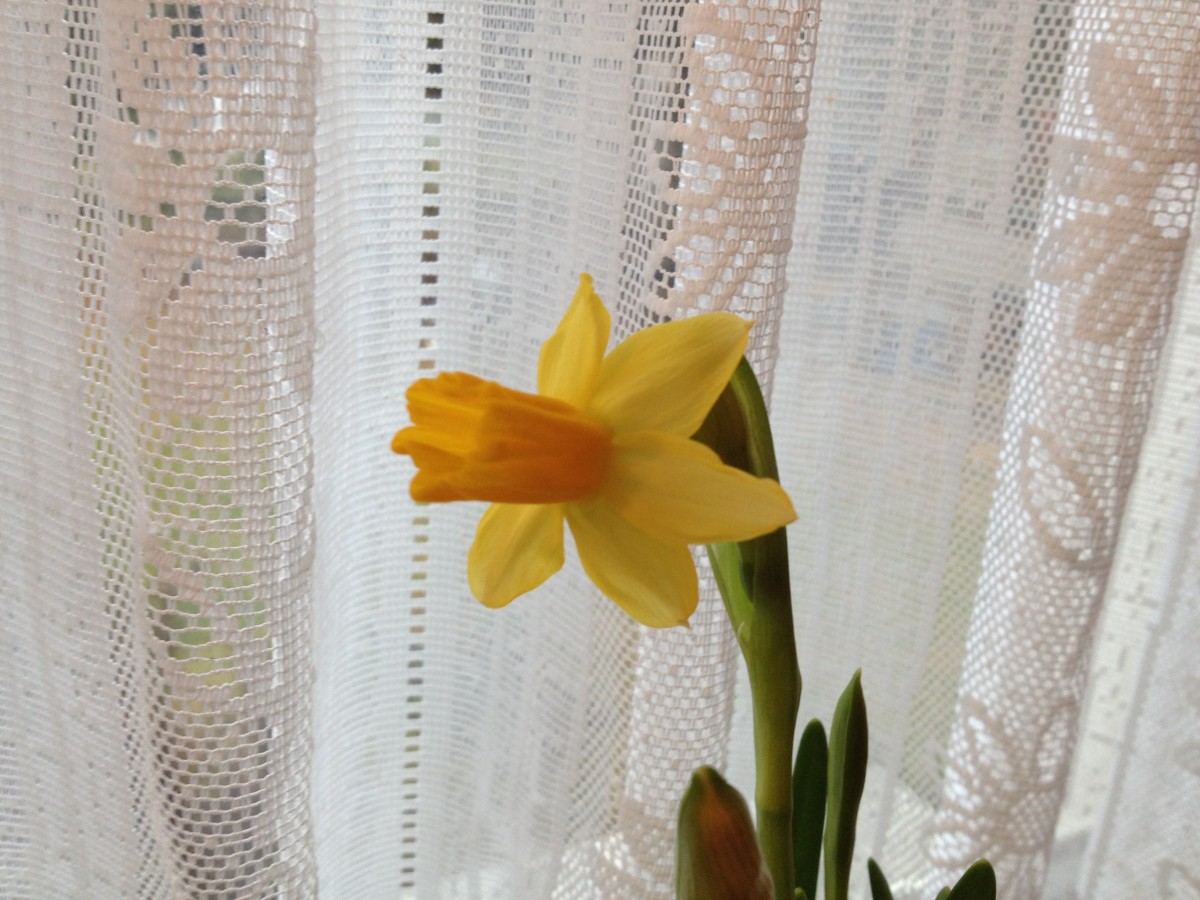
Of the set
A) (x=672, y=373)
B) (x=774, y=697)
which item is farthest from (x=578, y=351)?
(x=774, y=697)

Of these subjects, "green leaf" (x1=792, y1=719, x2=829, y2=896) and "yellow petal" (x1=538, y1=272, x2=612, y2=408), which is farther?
"green leaf" (x1=792, y1=719, x2=829, y2=896)

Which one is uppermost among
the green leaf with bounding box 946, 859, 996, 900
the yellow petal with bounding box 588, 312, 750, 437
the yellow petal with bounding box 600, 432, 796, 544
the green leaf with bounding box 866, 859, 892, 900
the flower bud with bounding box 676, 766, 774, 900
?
the yellow petal with bounding box 588, 312, 750, 437

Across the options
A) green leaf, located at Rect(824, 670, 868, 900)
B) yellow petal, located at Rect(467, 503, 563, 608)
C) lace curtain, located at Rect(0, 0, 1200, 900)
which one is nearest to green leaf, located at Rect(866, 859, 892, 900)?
green leaf, located at Rect(824, 670, 868, 900)

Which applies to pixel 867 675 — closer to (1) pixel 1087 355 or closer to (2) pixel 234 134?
(1) pixel 1087 355

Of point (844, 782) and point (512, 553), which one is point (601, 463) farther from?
point (844, 782)

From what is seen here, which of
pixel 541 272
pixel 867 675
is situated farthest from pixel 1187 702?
pixel 541 272

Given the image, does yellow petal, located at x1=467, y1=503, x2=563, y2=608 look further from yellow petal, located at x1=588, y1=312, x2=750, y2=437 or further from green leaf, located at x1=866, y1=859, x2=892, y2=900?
green leaf, located at x1=866, y1=859, x2=892, y2=900
